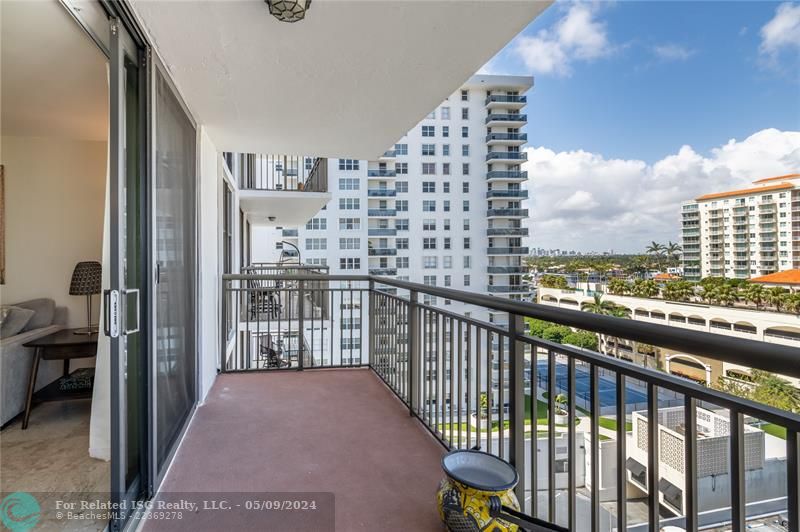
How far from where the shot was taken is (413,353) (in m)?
2.86

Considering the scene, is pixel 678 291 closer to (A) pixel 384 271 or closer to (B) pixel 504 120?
(A) pixel 384 271

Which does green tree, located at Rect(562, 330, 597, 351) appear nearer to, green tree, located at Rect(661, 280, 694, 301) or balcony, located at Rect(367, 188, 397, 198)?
green tree, located at Rect(661, 280, 694, 301)

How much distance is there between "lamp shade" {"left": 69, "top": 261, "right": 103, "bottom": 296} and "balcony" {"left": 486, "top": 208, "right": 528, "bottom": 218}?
28936 mm

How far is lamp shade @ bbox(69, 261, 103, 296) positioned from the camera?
285cm

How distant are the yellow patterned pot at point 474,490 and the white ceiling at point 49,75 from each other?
8.14 ft

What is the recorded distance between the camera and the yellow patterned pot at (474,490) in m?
1.47

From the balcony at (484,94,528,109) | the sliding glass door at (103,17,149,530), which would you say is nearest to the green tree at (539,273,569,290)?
the sliding glass door at (103,17,149,530)

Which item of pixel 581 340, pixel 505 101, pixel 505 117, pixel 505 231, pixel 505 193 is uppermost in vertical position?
pixel 505 101

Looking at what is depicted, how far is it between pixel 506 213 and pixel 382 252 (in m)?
9.77

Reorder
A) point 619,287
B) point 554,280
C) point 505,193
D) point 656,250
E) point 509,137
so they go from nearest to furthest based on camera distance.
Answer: point 619,287 → point 554,280 → point 656,250 → point 505,193 → point 509,137

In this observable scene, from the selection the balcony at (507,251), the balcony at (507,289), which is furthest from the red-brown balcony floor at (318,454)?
the balcony at (507,251)

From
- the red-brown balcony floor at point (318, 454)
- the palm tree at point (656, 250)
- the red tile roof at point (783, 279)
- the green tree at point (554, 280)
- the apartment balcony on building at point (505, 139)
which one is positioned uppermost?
the apartment balcony on building at point (505, 139)

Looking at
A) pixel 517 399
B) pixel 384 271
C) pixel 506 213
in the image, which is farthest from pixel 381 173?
pixel 517 399

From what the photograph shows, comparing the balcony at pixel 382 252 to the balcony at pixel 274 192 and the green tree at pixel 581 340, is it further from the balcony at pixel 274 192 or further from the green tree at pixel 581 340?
the green tree at pixel 581 340
